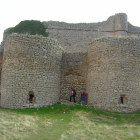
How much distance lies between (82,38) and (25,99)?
587 inches

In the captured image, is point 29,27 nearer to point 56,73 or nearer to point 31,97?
point 56,73

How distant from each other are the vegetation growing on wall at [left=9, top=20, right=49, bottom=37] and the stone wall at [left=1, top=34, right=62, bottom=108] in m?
10.6

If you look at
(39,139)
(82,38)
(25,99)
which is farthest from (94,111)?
(82,38)

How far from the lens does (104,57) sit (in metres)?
12.5

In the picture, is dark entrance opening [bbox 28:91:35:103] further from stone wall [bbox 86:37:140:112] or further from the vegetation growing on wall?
the vegetation growing on wall

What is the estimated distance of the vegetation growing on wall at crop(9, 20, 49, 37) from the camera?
22766mm

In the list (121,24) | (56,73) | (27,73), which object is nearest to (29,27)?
(121,24)

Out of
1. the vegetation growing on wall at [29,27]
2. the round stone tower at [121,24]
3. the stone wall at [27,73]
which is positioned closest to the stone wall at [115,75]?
the stone wall at [27,73]

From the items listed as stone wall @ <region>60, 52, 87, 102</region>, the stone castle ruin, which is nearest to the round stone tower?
stone wall @ <region>60, 52, 87, 102</region>

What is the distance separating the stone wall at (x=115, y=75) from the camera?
11.8m

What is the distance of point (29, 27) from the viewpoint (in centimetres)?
2297

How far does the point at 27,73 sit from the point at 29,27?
1247cm

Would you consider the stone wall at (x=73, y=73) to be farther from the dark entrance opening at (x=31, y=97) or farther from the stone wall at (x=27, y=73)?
the dark entrance opening at (x=31, y=97)

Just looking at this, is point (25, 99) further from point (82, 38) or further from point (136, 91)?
point (82, 38)
